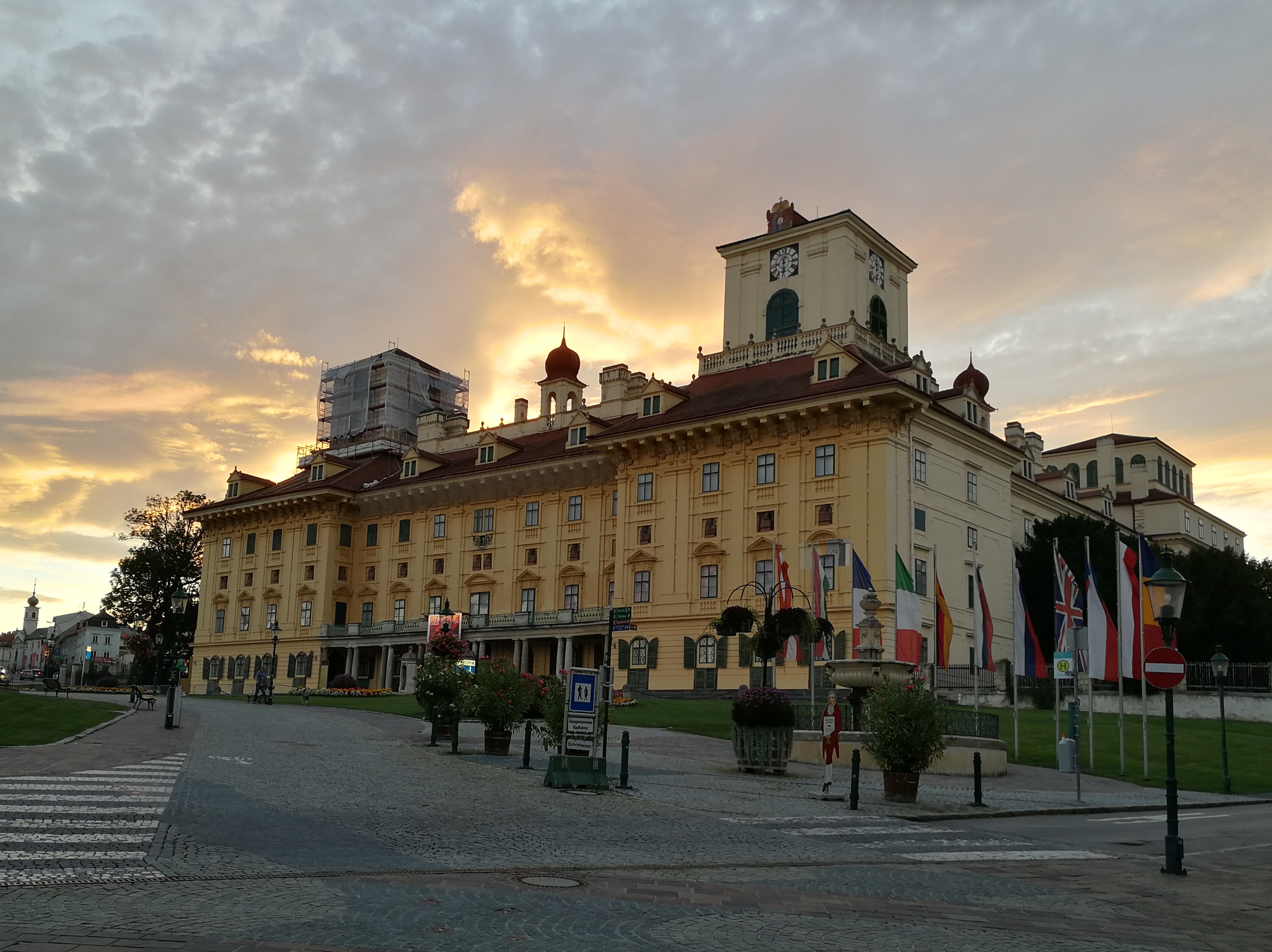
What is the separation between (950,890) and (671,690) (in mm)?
43429

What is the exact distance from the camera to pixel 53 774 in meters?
18.0

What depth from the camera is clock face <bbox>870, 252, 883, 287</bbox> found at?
64.0 metres

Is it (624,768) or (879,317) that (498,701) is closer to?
(624,768)

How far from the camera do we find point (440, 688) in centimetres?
2756

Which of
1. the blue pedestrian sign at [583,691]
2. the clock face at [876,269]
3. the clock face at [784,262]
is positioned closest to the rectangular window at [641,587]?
the clock face at [784,262]

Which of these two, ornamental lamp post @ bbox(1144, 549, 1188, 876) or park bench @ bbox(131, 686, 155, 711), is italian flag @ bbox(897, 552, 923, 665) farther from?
park bench @ bbox(131, 686, 155, 711)

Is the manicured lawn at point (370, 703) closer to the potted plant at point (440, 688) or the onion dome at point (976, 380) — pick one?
the potted plant at point (440, 688)

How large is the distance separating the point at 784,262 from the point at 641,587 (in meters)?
20.9

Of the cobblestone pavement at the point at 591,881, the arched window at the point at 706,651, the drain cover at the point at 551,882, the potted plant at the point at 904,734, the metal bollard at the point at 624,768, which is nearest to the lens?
the cobblestone pavement at the point at 591,881

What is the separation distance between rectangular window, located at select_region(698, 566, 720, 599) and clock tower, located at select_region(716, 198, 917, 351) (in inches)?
575

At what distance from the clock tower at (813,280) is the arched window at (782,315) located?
0.14 feet

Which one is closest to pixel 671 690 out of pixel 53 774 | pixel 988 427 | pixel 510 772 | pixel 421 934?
pixel 988 427

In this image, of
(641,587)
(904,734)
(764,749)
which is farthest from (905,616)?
(641,587)

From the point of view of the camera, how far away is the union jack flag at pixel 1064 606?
1098 inches
